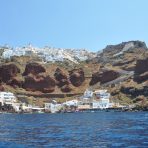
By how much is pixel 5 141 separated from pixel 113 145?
13950 mm

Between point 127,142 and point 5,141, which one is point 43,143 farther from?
point 127,142

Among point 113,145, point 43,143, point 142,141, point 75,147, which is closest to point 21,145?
point 43,143

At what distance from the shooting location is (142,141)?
2058 inches

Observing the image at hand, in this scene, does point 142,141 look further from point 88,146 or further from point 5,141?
point 5,141

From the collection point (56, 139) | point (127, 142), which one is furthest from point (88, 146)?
point (56, 139)

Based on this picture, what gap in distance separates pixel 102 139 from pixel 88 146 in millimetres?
7715

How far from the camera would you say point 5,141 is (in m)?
55.8

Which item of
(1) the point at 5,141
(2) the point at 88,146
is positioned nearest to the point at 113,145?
(2) the point at 88,146

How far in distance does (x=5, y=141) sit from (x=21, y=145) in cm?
Answer: 549

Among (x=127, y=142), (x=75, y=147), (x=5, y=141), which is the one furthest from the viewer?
(x=5, y=141)

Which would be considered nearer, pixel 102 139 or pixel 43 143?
pixel 43 143

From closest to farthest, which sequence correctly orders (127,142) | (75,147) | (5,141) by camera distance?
(75,147), (127,142), (5,141)

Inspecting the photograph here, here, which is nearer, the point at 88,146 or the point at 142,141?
the point at 88,146

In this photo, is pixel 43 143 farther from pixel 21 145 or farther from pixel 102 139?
pixel 102 139
